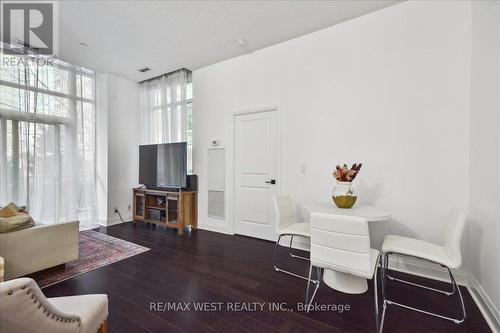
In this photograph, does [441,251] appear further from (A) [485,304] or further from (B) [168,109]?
(B) [168,109]

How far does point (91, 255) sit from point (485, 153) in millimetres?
4506

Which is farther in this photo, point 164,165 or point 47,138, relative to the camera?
point 164,165

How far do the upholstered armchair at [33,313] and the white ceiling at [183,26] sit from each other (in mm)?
2942

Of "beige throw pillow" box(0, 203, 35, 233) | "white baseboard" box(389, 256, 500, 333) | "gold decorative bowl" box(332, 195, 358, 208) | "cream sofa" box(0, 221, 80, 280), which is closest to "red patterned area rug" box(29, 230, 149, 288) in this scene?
"cream sofa" box(0, 221, 80, 280)

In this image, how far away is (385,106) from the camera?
8.73ft

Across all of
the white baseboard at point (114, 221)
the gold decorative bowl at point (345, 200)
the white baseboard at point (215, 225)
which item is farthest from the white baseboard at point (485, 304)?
the white baseboard at point (114, 221)

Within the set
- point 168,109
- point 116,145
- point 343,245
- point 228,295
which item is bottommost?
point 228,295

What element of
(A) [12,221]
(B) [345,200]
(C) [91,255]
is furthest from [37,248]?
(B) [345,200]

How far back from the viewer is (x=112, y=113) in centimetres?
460

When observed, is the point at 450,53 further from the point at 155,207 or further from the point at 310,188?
the point at 155,207

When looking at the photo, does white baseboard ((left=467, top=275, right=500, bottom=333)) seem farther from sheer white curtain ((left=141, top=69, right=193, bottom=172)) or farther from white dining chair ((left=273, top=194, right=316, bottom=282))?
sheer white curtain ((left=141, top=69, right=193, bottom=172))

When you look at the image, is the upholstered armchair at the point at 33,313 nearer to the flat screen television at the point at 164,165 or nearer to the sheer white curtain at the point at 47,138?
the flat screen television at the point at 164,165

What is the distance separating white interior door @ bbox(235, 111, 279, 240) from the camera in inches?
138

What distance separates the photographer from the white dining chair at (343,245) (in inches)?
63.0
